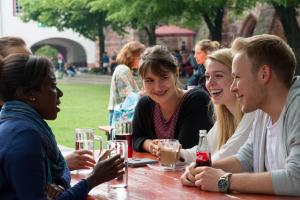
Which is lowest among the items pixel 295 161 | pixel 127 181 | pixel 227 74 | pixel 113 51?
pixel 113 51

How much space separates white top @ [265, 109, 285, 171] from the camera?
2.62 m

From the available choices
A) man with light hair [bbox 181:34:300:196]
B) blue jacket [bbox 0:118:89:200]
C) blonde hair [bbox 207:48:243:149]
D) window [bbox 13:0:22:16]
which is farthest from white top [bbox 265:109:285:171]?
window [bbox 13:0:22:16]

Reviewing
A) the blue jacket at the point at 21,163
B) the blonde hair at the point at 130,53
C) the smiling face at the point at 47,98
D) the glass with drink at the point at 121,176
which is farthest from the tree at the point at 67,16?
the blue jacket at the point at 21,163

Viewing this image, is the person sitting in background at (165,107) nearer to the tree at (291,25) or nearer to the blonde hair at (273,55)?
the blonde hair at (273,55)

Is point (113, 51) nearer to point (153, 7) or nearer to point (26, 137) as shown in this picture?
point (153, 7)

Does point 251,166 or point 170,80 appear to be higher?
point 170,80

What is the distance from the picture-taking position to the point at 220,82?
3.24 metres

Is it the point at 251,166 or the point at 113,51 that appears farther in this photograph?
the point at 113,51

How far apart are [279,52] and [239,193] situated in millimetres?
638

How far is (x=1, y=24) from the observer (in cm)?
4147

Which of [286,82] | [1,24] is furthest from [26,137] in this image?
[1,24]

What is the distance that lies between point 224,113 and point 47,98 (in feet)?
4.00

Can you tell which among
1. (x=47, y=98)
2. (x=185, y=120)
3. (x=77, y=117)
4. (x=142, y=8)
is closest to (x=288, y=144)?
(x=47, y=98)

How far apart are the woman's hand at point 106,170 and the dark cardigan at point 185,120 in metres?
1.24
